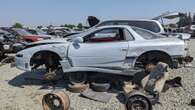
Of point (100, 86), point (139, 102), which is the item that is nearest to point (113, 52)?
point (100, 86)

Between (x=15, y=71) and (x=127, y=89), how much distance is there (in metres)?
4.95

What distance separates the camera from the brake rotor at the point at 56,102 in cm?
627

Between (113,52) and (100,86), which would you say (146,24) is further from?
(100,86)

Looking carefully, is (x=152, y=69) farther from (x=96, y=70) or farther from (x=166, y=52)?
(x=96, y=70)

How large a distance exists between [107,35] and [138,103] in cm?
387

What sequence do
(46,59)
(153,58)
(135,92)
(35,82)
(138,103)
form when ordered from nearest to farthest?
1. (138,103)
2. (135,92)
3. (153,58)
4. (46,59)
5. (35,82)

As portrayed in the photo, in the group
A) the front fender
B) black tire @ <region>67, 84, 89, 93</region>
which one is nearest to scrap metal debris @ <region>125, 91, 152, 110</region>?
black tire @ <region>67, 84, 89, 93</region>

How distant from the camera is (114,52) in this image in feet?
28.1

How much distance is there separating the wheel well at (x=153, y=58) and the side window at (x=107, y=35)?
0.75 meters

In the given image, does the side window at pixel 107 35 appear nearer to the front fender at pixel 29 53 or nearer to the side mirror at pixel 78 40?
the side mirror at pixel 78 40

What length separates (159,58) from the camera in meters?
8.80

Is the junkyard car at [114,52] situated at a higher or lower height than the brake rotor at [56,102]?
higher

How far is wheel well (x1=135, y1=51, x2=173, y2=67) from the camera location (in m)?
8.71

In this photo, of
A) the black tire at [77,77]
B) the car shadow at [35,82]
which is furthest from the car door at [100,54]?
the car shadow at [35,82]
